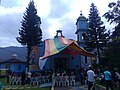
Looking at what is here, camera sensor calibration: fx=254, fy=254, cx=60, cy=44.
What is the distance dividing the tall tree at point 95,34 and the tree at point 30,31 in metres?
8.70

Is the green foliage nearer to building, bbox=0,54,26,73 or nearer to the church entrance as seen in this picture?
the church entrance

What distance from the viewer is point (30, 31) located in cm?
4212

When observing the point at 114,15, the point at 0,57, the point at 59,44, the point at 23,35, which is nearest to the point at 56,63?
the point at 23,35

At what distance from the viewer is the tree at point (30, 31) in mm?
42000

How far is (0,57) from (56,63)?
89.8 feet

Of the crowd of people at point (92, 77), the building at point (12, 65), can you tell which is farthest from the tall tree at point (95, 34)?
the building at point (12, 65)

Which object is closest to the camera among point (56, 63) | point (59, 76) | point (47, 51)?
point (59, 76)

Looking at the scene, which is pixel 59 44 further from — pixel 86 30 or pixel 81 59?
pixel 86 30

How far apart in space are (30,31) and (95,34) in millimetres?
11239

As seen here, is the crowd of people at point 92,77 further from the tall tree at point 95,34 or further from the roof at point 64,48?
the tall tree at point 95,34

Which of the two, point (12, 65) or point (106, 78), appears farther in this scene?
point (12, 65)

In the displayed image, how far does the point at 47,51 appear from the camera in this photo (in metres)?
28.8

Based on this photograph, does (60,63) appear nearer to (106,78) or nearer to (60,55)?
(60,55)

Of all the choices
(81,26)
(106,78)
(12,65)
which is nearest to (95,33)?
(81,26)
